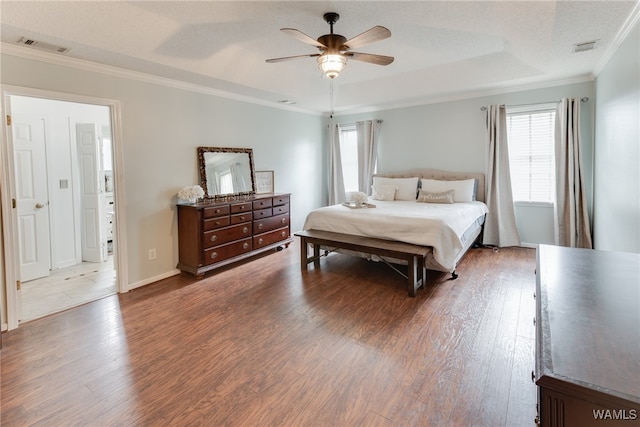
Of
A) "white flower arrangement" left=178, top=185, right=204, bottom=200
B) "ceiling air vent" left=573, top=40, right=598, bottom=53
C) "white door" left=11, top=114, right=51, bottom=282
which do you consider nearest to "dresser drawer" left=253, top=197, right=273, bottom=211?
"white flower arrangement" left=178, top=185, right=204, bottom=200

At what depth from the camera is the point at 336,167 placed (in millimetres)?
6836

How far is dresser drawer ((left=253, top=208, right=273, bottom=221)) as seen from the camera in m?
4.75

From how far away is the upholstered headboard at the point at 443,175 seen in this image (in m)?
5.33

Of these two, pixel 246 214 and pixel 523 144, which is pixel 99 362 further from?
pixel 523 144

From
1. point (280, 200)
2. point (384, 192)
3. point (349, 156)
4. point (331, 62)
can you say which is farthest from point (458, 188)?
point (331, 62)

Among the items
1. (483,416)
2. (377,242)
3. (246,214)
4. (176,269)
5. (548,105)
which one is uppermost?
(548,105)

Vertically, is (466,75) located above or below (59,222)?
above

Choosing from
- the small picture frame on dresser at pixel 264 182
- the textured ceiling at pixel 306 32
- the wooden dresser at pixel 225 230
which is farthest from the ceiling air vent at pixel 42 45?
Answer: the small picture frame on dresser at pixel 264 182

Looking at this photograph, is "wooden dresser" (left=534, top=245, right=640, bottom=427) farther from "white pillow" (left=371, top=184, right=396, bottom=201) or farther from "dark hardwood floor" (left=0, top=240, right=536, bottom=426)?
"white pillow" (left=371, top=184, right=396, bottom=201)

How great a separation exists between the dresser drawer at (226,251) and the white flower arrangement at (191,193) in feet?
2.25

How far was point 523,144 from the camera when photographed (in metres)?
5.04

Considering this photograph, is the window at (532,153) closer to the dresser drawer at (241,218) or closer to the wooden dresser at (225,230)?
the wooden dresser at (225,230)

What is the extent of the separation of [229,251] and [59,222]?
2446mm

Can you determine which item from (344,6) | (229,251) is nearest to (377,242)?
(229,251)
